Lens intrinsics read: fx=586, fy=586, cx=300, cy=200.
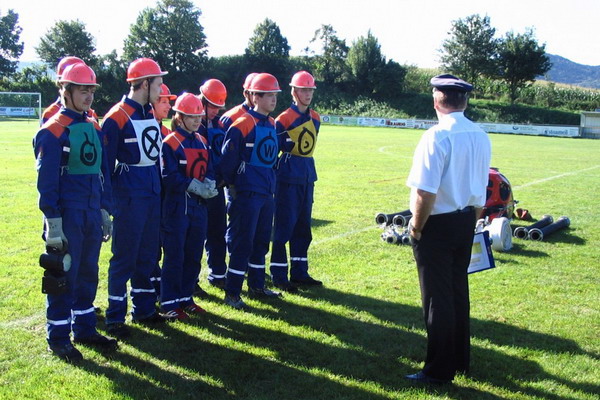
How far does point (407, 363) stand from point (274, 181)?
8.91ft

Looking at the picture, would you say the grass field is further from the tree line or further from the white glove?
the tree line

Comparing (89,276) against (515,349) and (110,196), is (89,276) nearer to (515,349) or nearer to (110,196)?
(110,196)

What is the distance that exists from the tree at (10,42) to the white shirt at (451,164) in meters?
91.9

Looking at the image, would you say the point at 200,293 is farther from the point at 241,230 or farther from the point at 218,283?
the point at 241,230

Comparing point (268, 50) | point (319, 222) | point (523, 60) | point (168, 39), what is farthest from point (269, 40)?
point (319, 222)

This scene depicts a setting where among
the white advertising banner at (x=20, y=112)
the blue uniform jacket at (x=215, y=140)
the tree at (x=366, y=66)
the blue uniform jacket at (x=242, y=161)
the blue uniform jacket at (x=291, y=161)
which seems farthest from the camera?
the tree at (x=366, y=66)

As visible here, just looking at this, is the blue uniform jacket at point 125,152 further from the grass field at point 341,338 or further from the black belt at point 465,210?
the black belt at point 465,210

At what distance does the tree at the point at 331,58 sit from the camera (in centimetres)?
8256

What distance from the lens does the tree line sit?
74.5m

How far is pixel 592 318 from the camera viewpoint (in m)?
6.76

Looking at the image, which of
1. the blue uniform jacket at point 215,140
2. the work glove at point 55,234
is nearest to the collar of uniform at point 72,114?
the work glove at point 55,234

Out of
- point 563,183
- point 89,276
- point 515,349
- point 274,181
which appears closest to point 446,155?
point 515,349

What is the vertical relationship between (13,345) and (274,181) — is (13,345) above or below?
below

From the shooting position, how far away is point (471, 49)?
79.4m
